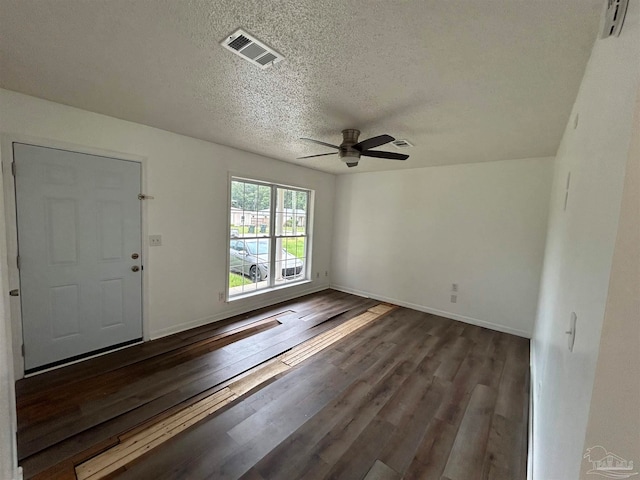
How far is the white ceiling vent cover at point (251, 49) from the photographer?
142 cm

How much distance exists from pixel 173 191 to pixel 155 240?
2.03ft

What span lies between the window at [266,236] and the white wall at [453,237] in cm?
99

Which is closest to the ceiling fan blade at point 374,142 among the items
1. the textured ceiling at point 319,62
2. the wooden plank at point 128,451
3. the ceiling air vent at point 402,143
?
the textured ceiling at point 319,62

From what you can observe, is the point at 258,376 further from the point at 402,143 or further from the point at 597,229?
the point at 402,143

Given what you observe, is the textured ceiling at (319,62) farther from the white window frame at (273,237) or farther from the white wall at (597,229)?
the white window frame at (273,237)

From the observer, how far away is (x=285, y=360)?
2787 mm

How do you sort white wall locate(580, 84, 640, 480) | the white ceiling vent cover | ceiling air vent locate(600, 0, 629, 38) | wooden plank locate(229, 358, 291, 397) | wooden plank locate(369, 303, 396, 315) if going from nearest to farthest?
white wall locate(580, 84, 640, 480)
ceiling air vent locate(600, 0, 629, 38)
the white ceiling vent cover
wooden plank locate(229, 358, 291, 397)
wooden plank locate(369, 303, 396, 315)

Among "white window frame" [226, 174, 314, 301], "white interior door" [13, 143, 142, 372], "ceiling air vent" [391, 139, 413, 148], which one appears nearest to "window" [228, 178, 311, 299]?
"white window frame" [226, 174, 314, 301]

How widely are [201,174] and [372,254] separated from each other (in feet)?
10.7

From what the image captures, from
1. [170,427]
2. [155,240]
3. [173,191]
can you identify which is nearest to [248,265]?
[155,240]

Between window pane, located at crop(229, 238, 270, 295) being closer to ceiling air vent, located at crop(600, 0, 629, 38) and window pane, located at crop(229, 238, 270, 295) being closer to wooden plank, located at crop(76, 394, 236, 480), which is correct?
wooden plank, located at crop(76, 394, 236, 480)

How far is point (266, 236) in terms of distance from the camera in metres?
4.45

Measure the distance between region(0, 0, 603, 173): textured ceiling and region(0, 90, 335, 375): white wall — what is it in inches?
7.3

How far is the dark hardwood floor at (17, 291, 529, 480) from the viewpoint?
1.64m
